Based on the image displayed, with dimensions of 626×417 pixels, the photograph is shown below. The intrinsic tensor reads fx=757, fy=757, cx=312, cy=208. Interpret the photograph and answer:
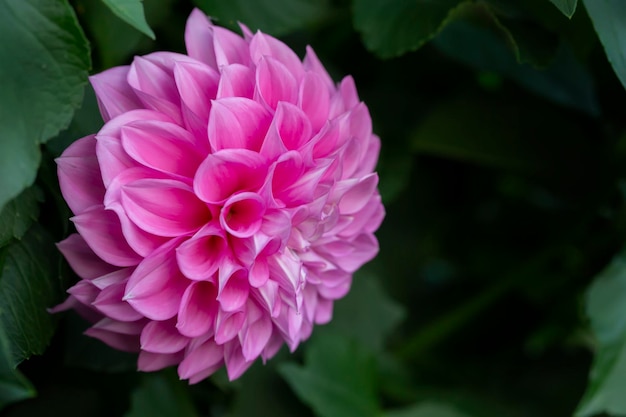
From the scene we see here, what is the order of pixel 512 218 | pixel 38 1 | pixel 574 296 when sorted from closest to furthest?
pixel 38 1
pixel 574 296
pixel 512 218

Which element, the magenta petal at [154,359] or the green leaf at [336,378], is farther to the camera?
the green leaf at [336,378]

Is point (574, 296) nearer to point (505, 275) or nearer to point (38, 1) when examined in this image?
point (505, 275)

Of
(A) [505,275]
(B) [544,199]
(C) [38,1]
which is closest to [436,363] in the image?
(A) [505,275]

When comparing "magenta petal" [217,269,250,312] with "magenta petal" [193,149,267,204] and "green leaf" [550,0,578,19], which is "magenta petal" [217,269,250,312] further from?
"green leaf" [550,0,578,19]

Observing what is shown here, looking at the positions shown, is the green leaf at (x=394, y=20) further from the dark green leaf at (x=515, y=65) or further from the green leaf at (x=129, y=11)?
the green leaf at (x=129, y=11)

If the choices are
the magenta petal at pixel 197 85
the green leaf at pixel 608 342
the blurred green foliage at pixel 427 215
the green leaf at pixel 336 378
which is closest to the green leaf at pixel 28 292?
the blurred green foliage at pixel 427 215

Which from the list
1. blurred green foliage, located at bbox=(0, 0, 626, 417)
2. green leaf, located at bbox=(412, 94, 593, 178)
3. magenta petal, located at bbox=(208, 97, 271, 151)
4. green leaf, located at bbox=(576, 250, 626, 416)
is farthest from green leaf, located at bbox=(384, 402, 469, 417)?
magenta petal, located at bbox=(208, 97, 271, 151)
